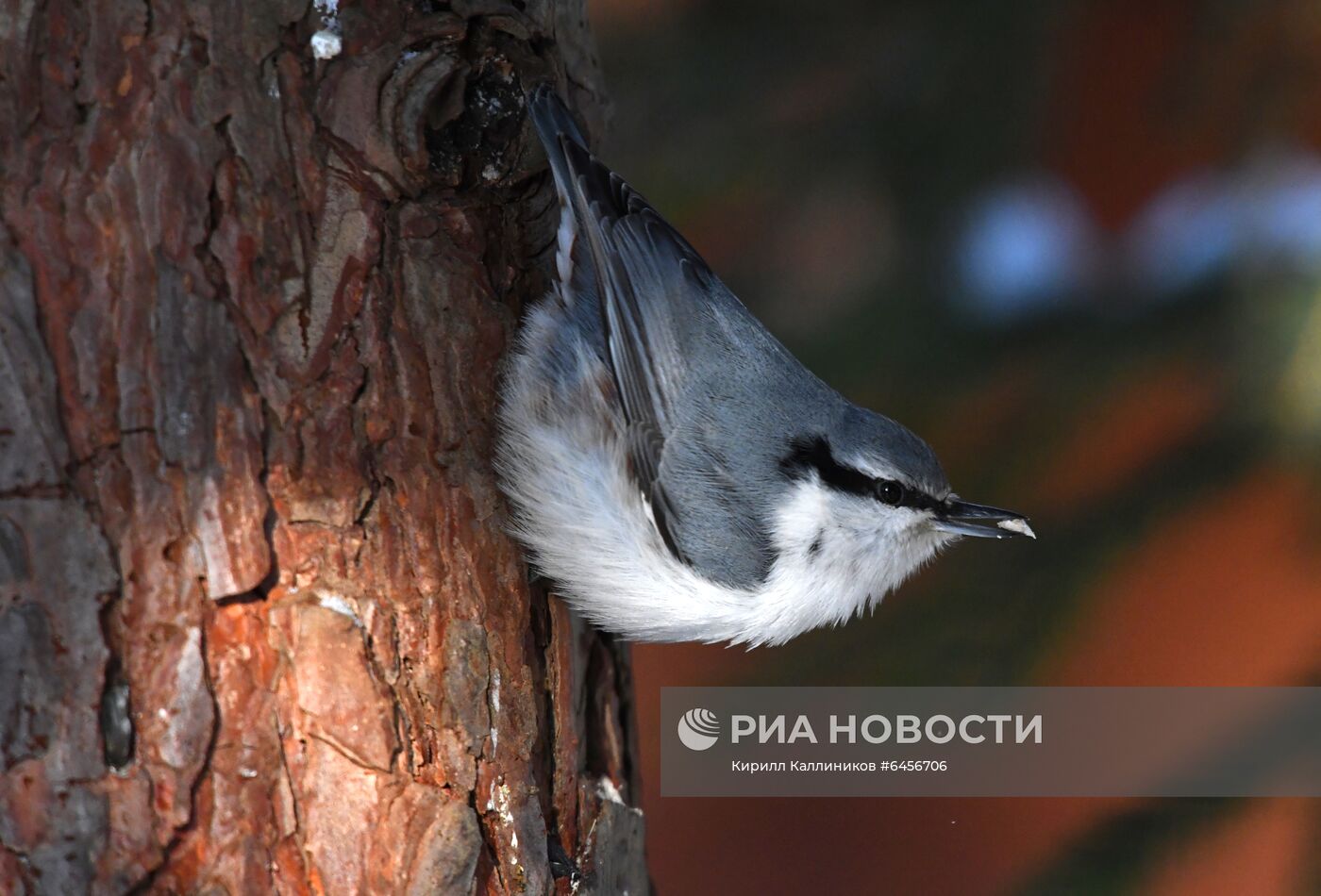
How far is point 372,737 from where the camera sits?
43.4 inches

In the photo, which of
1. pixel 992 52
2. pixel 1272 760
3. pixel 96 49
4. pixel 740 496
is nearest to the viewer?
pixel 96 49

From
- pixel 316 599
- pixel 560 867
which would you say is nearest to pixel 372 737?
pixel 316 599

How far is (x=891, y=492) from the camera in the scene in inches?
57.2

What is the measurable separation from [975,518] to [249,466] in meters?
0.96

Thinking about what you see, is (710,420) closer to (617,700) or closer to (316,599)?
(617,700)

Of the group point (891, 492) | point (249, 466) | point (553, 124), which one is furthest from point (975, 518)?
point (249, 466)

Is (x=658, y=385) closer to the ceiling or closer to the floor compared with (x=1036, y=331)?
closer to the floor

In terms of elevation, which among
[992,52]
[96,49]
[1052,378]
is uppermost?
[992,52]

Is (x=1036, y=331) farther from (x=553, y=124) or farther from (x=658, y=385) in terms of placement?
(x=553, y=124)

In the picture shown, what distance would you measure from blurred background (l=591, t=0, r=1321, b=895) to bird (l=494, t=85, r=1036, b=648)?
523 mm

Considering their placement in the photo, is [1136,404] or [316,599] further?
[1136,404]

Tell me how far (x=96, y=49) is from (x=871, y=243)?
1341mm

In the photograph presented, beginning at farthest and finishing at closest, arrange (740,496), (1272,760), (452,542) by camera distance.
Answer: (1272,760) → (740,496) → (452,542)

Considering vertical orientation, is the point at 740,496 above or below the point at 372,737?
above
